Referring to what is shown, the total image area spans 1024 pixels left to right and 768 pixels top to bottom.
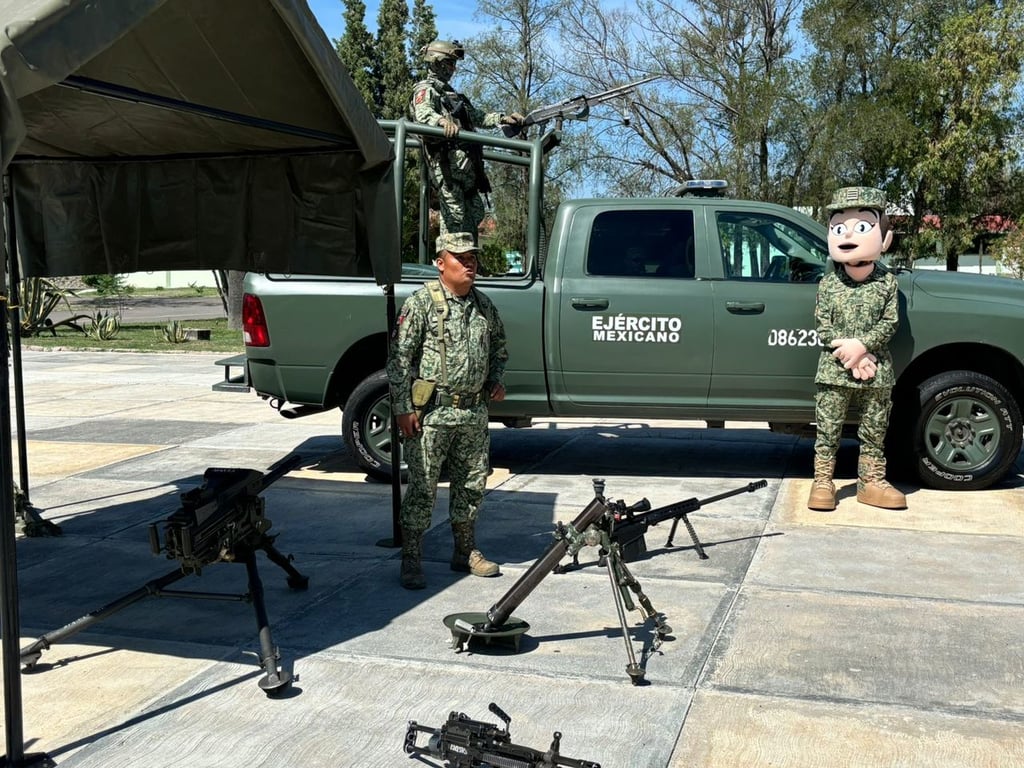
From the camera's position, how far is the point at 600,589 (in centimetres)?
536

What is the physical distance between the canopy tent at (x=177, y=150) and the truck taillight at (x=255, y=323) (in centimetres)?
125

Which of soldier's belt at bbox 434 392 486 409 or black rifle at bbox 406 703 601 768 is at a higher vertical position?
soldier's belt at bbox 434 392 486 409

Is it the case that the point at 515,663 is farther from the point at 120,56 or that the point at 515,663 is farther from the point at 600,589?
the point at 120,56

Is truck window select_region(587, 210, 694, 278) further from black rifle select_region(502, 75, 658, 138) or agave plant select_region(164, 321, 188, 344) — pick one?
agave plant select_region(164, 321, 188, 344)

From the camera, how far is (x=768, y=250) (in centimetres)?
751

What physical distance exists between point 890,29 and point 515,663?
32323mm

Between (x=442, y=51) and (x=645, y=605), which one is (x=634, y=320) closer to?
(x=442, y=51)

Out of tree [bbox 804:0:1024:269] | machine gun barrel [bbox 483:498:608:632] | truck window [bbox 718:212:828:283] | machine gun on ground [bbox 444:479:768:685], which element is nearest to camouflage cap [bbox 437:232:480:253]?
machine gun on ground [bbox 444:479:768:685]

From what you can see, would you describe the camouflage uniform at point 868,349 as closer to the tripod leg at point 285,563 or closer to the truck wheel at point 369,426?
the truck wheel at point 369,426

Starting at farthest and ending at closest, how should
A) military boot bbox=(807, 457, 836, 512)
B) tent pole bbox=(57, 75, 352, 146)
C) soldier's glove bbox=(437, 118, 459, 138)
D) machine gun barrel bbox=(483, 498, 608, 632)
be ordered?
soldier's glove bbox=(437, 118, 459, 138) < military boot bbox=(807, 457, 836, 512) < tent pole bbox=(57, 75, 352, 146) < machine gun barrel bbox=(483, 498, 608, 632)

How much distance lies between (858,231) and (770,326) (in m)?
0.89

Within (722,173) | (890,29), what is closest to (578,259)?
(722,173)

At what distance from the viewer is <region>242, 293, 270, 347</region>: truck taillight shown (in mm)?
7672

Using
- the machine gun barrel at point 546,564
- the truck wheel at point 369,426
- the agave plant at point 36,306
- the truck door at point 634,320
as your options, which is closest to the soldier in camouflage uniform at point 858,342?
the truck door at point 634,320
